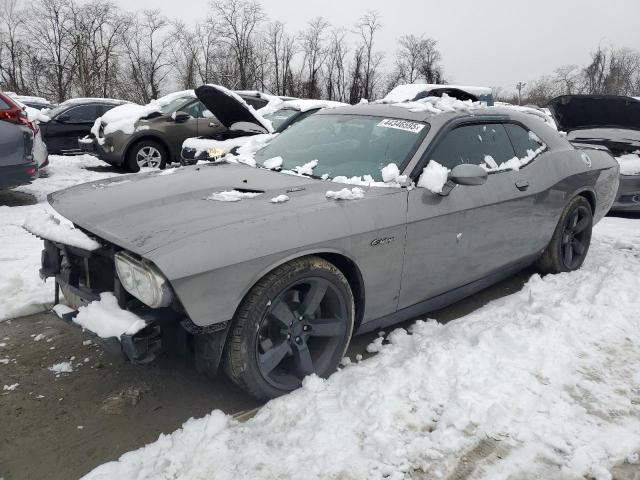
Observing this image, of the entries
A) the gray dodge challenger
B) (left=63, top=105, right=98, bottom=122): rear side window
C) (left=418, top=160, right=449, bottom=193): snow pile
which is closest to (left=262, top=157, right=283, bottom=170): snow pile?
the gray dodge challenger

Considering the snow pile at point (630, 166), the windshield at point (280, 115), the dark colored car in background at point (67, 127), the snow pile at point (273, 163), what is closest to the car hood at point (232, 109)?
the snow pile at point (273, 163)

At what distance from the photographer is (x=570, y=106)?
24.0ft

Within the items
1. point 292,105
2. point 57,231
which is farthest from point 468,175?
point 292,105

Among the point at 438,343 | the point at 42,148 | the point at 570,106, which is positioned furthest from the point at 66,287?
the point at 570,106

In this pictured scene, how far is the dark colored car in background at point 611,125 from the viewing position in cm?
707

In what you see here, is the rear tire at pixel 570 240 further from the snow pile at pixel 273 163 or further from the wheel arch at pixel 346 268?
the snow pile at pixel 273 163

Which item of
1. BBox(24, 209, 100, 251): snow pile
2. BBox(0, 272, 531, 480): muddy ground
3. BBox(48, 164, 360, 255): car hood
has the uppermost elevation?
BBox(48, 164, 360, 255): car hood

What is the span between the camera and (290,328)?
256 centimetres

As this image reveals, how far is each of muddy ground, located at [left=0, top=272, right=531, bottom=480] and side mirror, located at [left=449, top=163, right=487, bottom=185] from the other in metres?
1.19

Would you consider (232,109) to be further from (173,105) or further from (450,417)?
(450,417)

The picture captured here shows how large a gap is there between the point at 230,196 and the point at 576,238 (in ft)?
11.4

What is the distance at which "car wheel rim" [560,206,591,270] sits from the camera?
4.46 meters

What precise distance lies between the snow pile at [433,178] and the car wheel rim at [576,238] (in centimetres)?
195

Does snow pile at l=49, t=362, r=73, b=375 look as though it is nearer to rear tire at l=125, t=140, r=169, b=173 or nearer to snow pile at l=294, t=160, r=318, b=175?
snow pile at l=294, t=160, r=318, b=175
